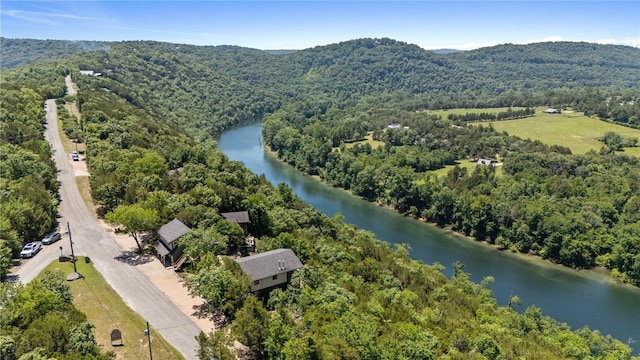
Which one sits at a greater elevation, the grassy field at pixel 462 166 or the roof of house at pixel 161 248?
the roof of house at pixel 161 248

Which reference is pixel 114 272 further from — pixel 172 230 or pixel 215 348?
pixel 215 348

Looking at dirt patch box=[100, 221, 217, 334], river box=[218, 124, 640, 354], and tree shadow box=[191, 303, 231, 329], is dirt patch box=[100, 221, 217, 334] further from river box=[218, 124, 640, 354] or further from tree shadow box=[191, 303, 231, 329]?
river box=[218, 124, 640, 354]

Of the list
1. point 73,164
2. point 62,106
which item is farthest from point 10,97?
point 73,164

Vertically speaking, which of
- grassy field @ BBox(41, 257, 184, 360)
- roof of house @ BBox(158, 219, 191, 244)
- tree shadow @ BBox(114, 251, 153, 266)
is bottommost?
grassy field @ BBox(41, 257, 184, 360)

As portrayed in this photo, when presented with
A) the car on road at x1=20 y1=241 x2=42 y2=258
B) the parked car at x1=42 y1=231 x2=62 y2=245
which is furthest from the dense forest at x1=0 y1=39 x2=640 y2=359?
the parked car at x1=42 y1=231 x2=62 y2=245

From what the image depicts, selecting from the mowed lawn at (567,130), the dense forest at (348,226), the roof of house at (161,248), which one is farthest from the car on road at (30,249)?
the mowed lawn at (567,130)

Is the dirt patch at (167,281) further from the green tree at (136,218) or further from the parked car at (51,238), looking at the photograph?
the parked car at (51,238)

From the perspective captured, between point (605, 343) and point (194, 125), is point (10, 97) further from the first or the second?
point (605, 343)

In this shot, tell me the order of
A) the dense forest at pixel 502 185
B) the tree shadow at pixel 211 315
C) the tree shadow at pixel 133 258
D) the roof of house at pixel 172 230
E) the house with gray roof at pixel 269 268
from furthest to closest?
the dense forest at pixel 502 185 → the tree shadow at pixel 133 258 → the roof of house at pixel 172 230 → the house with gray roof at pixel 269 268 → the tree shadow at pixel 211 315
